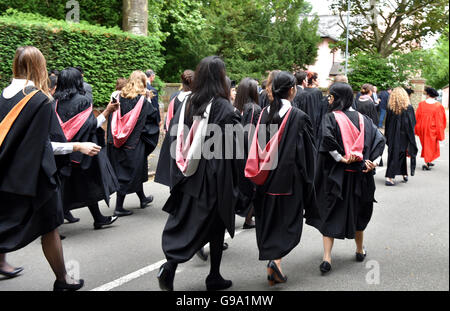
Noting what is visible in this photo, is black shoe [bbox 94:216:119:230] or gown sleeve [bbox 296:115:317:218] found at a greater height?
gown sleeve [bbox 296:115:317:218]

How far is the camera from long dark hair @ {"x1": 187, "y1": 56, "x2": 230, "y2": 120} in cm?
448

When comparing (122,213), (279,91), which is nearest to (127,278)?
(279,91)

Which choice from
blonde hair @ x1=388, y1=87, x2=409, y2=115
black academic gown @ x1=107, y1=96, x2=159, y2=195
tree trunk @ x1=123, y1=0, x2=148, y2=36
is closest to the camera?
black academic gown @ x1=107, y1=96, x2=159, y2=195

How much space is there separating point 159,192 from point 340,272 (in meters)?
4.74

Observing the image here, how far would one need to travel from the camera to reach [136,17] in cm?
1452

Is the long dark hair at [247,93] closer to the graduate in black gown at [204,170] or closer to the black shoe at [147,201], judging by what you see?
the black shoe at [147,201]

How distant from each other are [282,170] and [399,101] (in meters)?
6.65

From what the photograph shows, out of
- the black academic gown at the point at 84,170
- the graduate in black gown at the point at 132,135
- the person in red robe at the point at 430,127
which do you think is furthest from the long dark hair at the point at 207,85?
the person in red robe at the point at 430,127

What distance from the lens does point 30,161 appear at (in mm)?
4062

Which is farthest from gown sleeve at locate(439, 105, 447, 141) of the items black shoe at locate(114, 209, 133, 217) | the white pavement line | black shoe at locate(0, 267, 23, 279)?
black shoe at locate(0, 267, 23, 279)

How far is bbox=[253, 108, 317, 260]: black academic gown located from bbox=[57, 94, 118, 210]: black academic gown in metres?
2.50

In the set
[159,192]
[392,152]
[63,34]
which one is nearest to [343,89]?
[159,192]

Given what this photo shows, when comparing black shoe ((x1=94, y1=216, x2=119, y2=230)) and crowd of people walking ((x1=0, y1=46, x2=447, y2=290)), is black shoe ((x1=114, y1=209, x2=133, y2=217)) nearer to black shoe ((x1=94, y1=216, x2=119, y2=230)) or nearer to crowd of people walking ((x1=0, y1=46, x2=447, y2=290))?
black shoe ((x1=94, y1=216, x2=119, y2=230))

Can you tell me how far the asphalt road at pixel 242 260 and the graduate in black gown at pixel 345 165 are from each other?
0.42 metres
